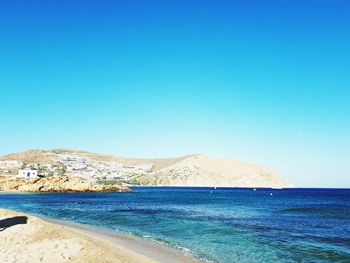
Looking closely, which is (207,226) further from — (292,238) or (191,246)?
(191,246)

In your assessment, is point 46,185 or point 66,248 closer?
point 66,248

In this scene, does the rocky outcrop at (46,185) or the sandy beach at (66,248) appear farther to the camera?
the rocky outcrop at (46,185)

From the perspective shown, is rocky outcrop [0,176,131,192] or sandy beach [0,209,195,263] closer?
sandy beach [0,209,195,263]

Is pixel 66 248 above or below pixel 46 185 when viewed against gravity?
below

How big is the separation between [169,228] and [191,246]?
10844mm

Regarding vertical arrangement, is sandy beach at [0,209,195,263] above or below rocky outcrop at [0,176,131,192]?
below

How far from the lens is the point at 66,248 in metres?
22.4

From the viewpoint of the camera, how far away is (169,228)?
127 ft

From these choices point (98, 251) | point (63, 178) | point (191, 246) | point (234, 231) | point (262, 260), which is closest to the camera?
point (98, 251)

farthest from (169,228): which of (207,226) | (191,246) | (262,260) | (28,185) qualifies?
(28,185)

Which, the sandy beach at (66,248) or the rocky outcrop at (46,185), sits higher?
the rocky outcrop at (46,185)

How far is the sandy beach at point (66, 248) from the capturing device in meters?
20.6

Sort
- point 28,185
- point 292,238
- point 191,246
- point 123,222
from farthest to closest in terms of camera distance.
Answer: point 28,185 < point 123,222 < point 292,238 < point 191,246

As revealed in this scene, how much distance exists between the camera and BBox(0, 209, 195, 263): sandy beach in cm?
2062
